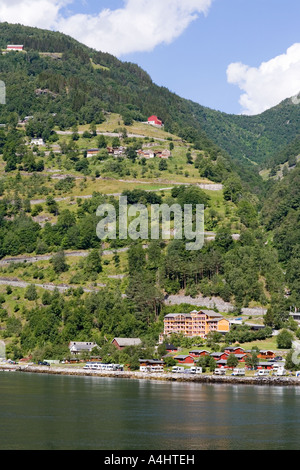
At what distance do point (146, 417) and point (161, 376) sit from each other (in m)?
37.2

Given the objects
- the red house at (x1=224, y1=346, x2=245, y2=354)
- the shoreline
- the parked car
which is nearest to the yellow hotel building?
the red house at (x1=224, y1=346, x2=245, y2=354)

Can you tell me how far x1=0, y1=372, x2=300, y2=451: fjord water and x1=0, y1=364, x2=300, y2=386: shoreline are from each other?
5.04 meters

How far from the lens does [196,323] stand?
110 metres

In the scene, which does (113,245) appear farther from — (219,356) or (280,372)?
(280,372)

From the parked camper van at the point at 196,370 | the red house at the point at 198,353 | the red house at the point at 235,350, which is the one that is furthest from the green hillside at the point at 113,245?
the parked camper van at the point at 196,370

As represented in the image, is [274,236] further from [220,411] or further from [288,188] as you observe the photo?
[220,411]

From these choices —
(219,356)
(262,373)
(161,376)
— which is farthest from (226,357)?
(161,376)

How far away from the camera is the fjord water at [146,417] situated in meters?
49.2

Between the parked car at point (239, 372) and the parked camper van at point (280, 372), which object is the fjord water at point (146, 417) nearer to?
the parked camper van at point (280, 372)

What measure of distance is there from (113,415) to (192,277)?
64.2 m

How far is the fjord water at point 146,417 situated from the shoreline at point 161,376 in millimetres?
5037

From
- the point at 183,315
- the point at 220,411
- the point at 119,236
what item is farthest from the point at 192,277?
the point at 220,411

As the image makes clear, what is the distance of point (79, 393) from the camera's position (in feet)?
248

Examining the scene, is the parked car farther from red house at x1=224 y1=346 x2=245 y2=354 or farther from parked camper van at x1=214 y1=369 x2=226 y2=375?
red house at x1=224 y1=346 x2=245 y2=354
